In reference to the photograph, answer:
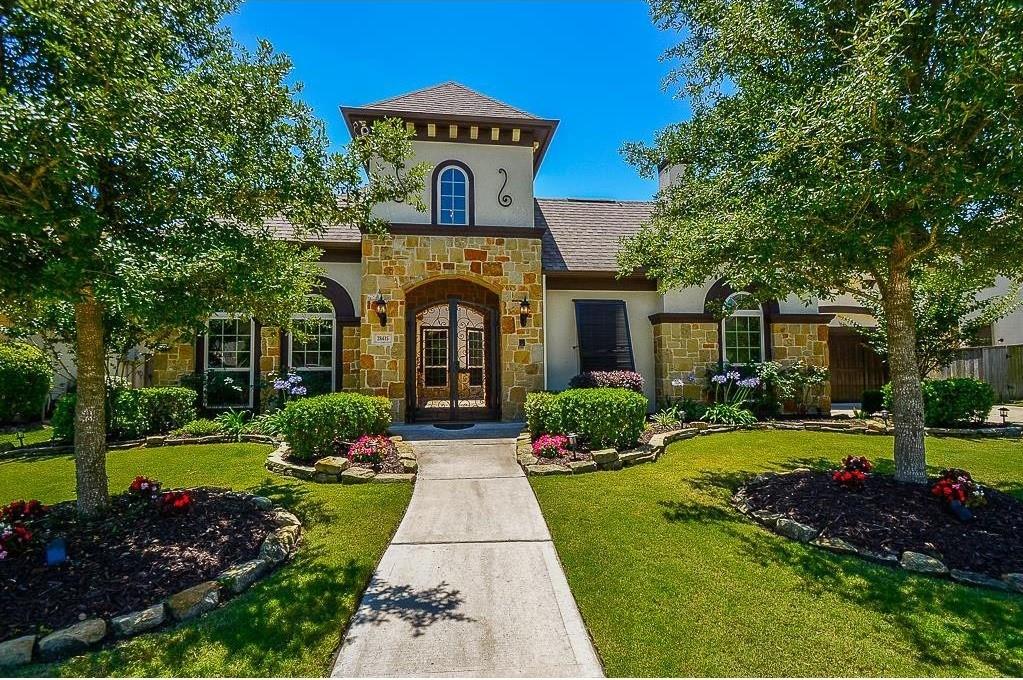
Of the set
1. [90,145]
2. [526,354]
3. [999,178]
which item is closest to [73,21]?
[90,145]

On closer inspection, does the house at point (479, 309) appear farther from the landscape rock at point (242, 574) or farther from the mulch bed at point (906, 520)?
the landscape rock at point (242, 574)

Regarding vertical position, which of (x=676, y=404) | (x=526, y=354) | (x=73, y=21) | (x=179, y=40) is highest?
(x=179, y=40)

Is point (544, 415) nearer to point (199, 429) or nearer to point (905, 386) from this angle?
point (905, 386)

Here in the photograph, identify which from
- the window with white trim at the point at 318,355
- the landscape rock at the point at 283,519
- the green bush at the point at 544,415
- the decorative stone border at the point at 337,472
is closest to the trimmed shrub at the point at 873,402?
the green bush at the point at 544,415

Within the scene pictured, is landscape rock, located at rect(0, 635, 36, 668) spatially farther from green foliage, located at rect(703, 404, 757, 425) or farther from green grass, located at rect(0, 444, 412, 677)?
green foliage, located at rect(703, 404, 757, 425)

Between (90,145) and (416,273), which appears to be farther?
(416,273)

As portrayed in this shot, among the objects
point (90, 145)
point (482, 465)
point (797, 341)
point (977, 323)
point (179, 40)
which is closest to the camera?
point (90, 145)

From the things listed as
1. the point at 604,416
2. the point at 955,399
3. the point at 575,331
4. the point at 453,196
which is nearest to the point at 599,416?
the point at 604,416

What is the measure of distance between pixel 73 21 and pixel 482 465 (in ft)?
20.9

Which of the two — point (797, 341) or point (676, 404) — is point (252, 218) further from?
point (797, 341)

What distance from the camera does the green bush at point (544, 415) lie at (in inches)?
327

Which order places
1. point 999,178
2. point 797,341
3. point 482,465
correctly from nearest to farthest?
point 999,178 → point 482,465 → point 797,341

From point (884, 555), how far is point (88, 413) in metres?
7.23

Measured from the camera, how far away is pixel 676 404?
11.8 meters
